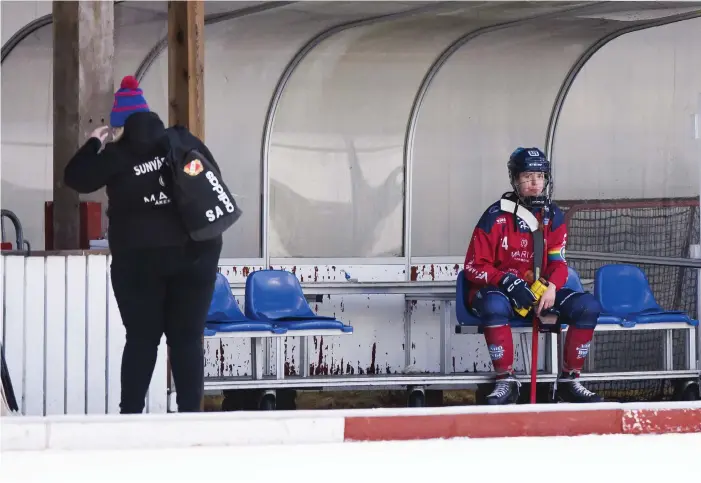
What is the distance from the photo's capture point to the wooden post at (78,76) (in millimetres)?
5938

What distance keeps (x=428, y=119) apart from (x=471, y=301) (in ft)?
6.10

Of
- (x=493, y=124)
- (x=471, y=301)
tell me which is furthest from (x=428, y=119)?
(x=471, y=301)

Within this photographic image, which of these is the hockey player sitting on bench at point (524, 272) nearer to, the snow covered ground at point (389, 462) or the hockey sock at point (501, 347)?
the hockey sock at point (501, 347)

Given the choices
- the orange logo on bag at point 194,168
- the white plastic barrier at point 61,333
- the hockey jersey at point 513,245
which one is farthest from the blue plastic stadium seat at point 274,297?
the orange logo on bag at point 194,168

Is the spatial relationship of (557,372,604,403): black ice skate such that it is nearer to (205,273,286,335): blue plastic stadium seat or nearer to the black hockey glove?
the black hockey glove

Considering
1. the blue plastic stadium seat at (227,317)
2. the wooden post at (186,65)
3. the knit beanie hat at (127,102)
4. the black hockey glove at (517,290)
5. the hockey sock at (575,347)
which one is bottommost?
the hockey sock at (575,347)

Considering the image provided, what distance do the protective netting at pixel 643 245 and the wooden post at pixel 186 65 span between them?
3.28 m

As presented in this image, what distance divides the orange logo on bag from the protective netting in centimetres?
393

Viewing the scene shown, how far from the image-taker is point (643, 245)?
8602 millimetres

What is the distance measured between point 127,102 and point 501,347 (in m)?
2.44

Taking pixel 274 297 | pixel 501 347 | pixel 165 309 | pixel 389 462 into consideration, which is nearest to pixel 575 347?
pixel 501 347

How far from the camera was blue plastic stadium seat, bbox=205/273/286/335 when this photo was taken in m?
6.92

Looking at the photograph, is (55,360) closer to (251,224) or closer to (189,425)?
(189,425)

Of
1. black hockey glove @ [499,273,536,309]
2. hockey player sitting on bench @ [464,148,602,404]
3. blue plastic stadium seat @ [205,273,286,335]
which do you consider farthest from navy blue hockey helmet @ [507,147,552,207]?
blue plastic stadium seat @ [205,273,286,335]
